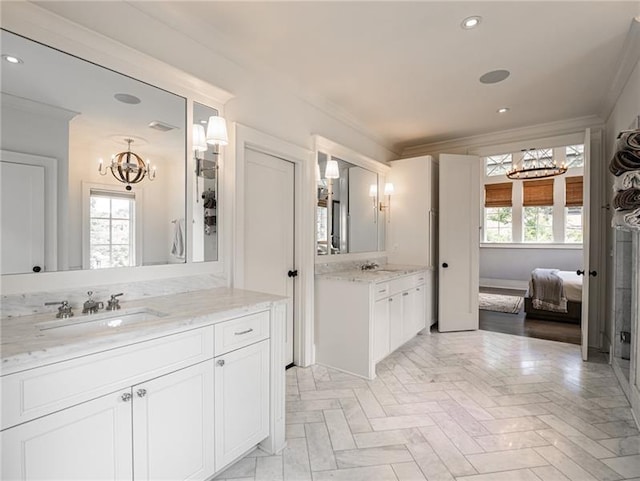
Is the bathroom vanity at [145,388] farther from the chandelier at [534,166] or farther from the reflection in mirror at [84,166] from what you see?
Answer: the chandelier at [534,166]

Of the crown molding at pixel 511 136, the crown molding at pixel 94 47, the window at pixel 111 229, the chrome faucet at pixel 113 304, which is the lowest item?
the chrome faucet at pixel 113 304

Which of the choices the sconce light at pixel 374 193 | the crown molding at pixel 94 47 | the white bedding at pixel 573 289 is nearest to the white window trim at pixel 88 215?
the crown molding at pixel 94 47

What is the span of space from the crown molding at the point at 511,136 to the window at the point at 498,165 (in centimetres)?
412

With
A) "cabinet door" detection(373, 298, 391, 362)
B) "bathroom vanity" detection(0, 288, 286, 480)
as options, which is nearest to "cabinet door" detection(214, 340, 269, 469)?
"bathroom vanity" detection(0, 288, 286, 480)

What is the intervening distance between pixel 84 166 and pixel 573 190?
30.4 ft

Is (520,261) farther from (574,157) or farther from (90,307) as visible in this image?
(90,307)

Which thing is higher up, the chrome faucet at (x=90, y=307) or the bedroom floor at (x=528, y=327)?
the chrome faucet at (x=90, y=307)

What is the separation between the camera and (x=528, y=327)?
4.67 metres

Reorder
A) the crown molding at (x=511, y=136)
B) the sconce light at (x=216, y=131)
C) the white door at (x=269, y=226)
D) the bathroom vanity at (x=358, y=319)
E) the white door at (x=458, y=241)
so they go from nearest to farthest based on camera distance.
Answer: the sconce light at (x=216, y=131)
the white door at (x=269, y=226)
the bathroom vanity at (x=358, y=319)
the crown molding at (x=511, y=136)
the white door at (x=458, y=241)

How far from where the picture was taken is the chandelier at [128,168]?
1.77 metres

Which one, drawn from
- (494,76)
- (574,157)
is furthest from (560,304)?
(574,157)

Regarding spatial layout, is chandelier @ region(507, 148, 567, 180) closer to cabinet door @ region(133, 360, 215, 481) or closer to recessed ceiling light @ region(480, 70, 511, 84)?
recessed ceiling light @ region(480, 70, 511, 84)

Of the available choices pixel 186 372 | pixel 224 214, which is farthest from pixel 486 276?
pixel 186 372

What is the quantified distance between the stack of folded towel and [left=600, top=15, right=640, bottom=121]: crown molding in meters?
0.82
